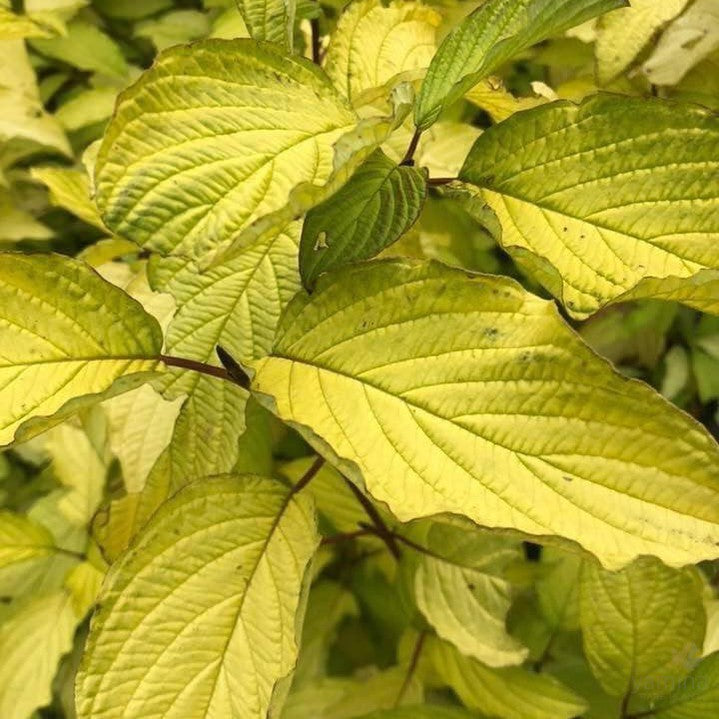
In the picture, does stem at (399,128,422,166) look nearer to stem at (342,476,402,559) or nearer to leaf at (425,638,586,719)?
stem at (342,476,402,559)

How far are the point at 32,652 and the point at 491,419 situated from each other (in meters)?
0.58

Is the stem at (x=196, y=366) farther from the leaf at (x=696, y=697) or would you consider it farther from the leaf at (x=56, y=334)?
the leaf at (x=696, y=697)

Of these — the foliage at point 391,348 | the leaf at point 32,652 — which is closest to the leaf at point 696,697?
the foliage at point 391,348

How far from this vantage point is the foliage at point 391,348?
430 millimetres

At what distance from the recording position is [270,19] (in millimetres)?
510

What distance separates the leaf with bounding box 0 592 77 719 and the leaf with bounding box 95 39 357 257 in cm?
52

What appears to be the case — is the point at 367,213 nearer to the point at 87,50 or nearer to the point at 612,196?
the point at 612,196

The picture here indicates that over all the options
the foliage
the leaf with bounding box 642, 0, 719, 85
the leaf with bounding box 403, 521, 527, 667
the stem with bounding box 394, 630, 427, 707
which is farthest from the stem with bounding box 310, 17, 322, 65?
the stem with bounding box 394, 630, 427, 707

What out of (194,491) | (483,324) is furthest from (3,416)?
(483,324)

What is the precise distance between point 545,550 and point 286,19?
523 millimetres

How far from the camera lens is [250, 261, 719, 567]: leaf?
0.42m

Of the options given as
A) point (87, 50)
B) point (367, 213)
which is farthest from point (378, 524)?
point (87, 50)

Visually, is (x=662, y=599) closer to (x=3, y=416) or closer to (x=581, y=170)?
(x=581, y=170)

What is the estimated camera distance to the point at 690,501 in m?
0.42
